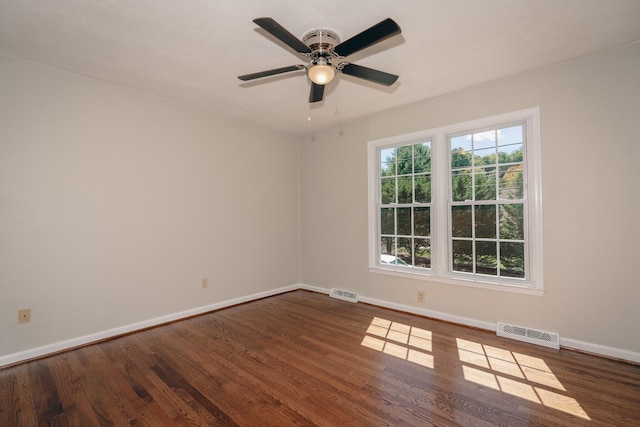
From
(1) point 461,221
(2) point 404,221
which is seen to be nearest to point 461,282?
(1) point 461,221

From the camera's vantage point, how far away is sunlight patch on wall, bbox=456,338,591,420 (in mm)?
2051

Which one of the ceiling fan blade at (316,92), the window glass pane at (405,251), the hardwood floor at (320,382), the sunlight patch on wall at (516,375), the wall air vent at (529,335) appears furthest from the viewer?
the window glass pane at (405,251)

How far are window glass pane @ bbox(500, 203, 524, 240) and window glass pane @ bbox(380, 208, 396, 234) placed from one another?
4.25 feet

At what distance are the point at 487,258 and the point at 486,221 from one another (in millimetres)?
410

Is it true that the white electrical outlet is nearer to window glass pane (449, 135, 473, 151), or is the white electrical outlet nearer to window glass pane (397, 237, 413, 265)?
window glass pane (397, 237, 413, 265)

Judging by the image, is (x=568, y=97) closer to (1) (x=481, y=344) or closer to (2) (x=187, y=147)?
(1) (x=481, y=344)

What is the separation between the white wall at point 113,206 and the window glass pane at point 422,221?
7.45 feet

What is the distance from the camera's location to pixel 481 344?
9.57ft

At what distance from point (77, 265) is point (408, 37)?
369cm

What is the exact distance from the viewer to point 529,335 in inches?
116

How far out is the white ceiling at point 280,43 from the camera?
2070mm

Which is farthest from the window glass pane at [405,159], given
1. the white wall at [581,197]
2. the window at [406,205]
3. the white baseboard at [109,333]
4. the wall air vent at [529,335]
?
the white baseboard at [109,333]

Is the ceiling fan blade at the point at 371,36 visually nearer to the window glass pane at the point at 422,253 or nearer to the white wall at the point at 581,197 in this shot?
the white wall at the point at 581,197

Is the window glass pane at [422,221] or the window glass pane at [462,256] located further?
the window glass pane at [422,221]
